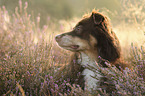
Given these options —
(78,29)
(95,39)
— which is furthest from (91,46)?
(78,29)

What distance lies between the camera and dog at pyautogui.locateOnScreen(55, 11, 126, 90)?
8.59 feet

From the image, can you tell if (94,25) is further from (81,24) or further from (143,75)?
(143,75)

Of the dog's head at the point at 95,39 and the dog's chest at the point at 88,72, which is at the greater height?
the dog's head at the point at 95,39

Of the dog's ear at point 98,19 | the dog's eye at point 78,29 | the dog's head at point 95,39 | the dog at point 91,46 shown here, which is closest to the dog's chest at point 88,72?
the dog at point 91,46

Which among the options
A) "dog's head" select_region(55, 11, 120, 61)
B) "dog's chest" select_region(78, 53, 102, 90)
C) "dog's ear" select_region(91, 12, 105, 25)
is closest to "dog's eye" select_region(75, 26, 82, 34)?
"dog's head" select_region(55, 11, 120, 61)

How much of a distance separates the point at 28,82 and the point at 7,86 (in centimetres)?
28

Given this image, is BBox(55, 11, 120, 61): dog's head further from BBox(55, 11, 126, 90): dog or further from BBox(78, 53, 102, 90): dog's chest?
BBox(78, 53, 102, 90): dog's chest

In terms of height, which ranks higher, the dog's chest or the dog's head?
the dog's head

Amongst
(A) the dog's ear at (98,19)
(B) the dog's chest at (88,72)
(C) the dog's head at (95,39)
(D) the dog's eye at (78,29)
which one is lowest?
(B) the dog's chest at (88,72)

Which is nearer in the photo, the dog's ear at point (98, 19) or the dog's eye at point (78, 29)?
the dog's ear at point (98, 19)

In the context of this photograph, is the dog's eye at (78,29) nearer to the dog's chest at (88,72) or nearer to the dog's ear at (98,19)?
the dog's ear at (98,19)

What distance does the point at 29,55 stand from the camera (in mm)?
2629

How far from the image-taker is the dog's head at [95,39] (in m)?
2.62

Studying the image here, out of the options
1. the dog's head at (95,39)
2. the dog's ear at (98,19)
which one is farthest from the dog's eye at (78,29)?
the dog's ear at (98,19)
